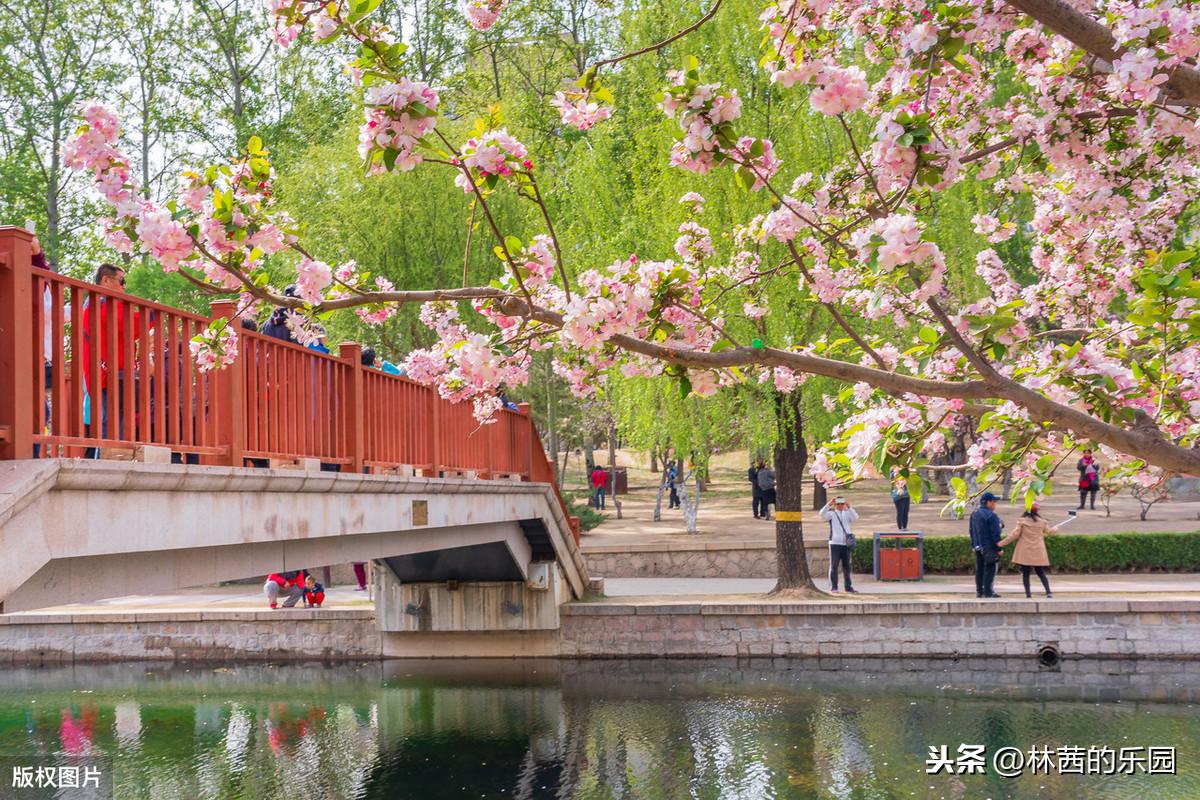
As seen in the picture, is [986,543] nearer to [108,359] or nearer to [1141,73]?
[1141,73]

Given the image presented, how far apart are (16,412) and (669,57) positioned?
14.9 meters

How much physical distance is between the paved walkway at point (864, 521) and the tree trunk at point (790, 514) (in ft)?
13.1

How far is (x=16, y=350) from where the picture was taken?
493 centimetres

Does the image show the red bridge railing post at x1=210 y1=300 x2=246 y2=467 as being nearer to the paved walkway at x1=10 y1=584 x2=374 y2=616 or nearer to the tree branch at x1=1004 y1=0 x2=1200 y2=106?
the tree branch at x1=1004 y1=0 x2=1200 y2=106

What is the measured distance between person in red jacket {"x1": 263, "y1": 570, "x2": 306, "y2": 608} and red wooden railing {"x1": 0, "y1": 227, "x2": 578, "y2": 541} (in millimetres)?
7658

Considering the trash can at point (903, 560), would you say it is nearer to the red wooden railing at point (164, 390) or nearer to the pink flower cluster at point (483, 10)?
the red wooden railing at point (164, 390)

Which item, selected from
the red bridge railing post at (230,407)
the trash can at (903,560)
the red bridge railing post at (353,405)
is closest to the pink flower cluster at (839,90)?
the red bridge railing post at (230,407)

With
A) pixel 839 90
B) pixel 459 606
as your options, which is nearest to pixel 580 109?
pixel 839 90

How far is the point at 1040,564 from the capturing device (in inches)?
637

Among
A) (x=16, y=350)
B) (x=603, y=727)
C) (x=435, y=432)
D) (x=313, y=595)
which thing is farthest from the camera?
(x=313, y=595)

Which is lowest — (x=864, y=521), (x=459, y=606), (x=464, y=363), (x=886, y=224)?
(x=459, y=606)

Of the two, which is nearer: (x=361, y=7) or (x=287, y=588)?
(x=361, y=7)

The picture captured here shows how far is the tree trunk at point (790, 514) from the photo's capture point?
16.8 meters

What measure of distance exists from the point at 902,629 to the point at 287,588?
366 inches
